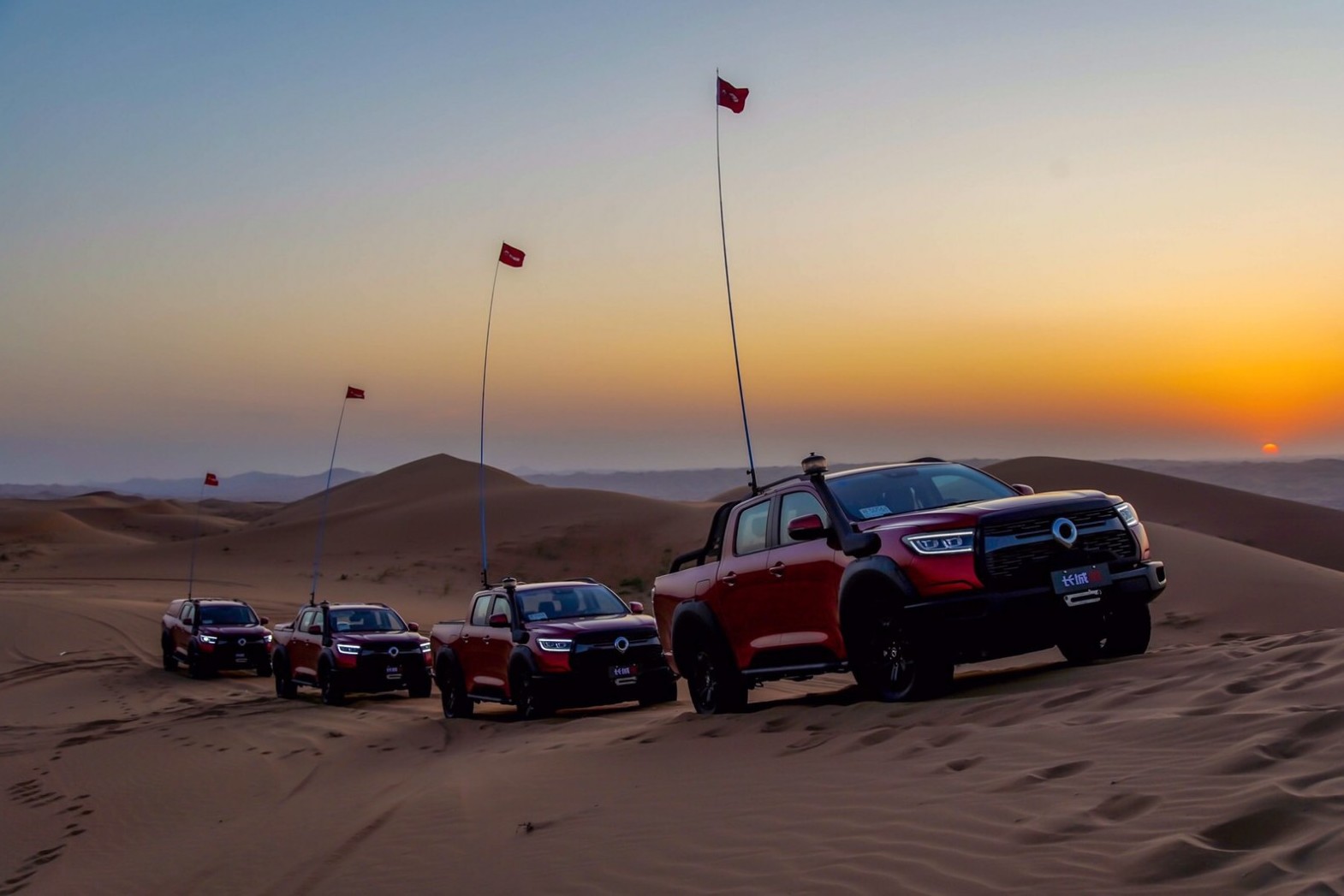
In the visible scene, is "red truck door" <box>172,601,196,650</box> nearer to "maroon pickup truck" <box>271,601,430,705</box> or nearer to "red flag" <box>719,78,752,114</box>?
"maroon pickup truck" <box>271,601,430,705</box>

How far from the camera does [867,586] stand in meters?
10.2

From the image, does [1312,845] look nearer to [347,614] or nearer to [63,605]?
[347,614]

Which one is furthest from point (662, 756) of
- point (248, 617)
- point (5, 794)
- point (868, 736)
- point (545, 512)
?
point (545, 512)

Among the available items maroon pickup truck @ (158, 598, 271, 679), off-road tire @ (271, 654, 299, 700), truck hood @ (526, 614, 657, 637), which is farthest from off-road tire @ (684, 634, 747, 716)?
maroon pickup truck @ (158, 598, 271, 679)

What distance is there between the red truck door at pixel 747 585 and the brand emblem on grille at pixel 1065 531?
2567mm

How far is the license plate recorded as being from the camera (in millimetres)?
9844

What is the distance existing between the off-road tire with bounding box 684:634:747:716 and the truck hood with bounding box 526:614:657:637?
267cm

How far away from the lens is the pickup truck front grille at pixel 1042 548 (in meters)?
9.75

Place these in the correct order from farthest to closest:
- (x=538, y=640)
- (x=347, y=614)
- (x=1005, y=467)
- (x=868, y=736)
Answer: (x=1005, y=467), (x=347, y=614), (x=538, y=640), (x=868, y=736)

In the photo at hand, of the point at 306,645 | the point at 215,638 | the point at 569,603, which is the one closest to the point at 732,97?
the point at 569,603

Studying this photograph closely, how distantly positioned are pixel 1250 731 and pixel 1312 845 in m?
2.05

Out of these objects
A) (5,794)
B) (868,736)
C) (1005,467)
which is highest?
(1005,467)

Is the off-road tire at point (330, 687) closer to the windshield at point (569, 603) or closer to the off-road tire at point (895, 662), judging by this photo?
the windshield at point (569, 603)

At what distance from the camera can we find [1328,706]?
7191 mm
